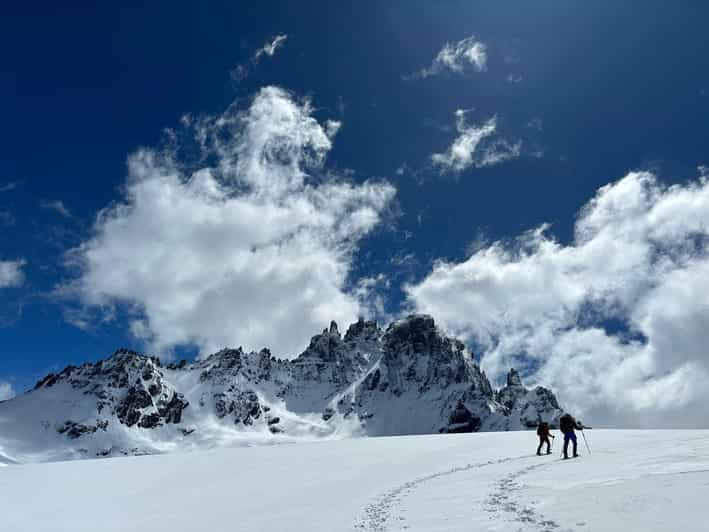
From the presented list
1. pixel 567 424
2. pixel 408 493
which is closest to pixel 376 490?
pixel 408 493

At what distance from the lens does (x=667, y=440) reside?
26.9 m

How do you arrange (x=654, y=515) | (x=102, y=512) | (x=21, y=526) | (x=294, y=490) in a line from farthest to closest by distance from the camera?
(x=294, y=490), (x=102, y=512), (x=21, y=526), (x=654, y=515)

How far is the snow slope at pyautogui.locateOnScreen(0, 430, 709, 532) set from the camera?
12719 mm

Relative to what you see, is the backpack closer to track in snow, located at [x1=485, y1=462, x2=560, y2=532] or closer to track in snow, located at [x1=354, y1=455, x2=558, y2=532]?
track in snow, located at [x1=354, y1=455, x2=558, y2=532]

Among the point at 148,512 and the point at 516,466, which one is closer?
the point at 148,512

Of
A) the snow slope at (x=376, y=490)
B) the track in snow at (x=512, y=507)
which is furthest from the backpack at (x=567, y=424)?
the track in snow at (x=512, y=507)

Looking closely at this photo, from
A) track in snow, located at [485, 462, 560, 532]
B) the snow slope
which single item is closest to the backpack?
the snow slope

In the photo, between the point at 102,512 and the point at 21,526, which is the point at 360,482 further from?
the point at 21,526

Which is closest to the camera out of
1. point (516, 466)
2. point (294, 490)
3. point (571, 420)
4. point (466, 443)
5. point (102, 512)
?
point (102, 512)

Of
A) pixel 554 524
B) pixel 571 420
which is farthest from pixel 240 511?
pixel 571 420

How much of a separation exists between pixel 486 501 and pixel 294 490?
25.8 ft

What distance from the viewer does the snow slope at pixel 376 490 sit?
12.7 meters

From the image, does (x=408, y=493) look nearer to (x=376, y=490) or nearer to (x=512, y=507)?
(x=376, y=490)

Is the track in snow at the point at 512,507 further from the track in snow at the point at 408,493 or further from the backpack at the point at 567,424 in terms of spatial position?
the backpack at the point at 567,424
